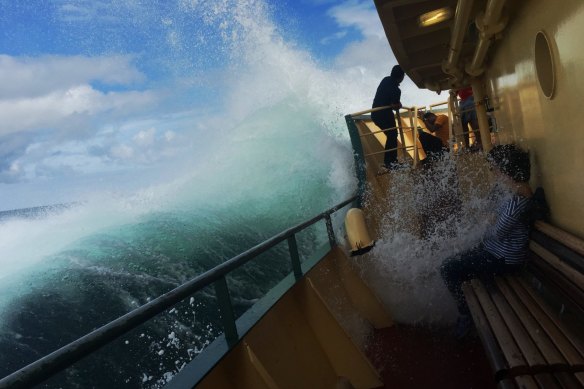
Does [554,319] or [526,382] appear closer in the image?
[526,382]

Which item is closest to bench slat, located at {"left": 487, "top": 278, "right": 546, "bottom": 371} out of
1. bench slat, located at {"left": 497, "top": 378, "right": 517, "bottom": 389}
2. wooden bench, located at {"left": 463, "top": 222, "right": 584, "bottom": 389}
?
wooden bench, located at {"left": 463, "top": 222, "right": 584, "bottom": 389}

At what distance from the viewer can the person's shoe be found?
3554 millimetres

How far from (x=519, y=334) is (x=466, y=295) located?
93 centimetres

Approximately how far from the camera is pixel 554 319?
2297 mm

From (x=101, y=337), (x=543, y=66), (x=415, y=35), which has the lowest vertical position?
(x=101, y=337)

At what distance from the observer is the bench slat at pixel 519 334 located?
1.87 metres

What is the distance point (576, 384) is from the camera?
167 cm

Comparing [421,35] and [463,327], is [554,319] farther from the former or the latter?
[421,35]

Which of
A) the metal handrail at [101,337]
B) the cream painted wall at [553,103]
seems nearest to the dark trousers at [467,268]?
the cream painted wall at [553,103]

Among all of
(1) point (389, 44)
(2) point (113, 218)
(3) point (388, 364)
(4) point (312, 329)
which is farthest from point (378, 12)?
(2) point (113, 218)

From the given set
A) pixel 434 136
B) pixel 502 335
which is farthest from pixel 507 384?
pixel 434 136

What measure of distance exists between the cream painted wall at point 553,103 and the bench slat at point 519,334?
619mm

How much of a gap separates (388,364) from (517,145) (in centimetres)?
222

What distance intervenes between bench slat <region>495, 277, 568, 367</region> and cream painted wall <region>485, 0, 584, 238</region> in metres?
0.55
